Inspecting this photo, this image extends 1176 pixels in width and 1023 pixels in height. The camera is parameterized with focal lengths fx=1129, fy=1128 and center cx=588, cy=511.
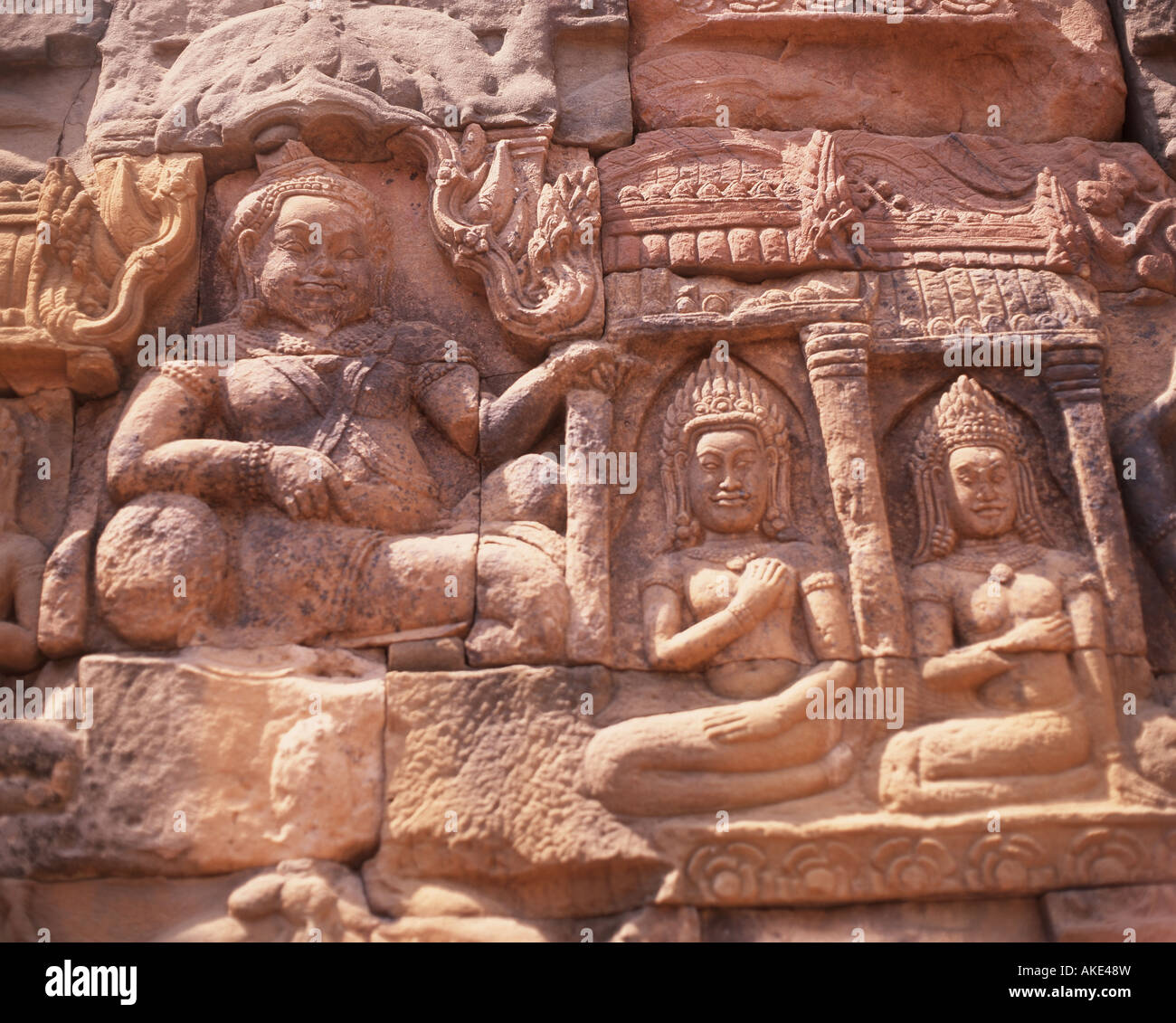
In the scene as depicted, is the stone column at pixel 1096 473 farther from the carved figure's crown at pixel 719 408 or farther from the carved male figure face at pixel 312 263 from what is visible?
the carved male figure face at pixel 312 263

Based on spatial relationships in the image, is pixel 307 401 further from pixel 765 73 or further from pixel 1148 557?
pixel 1148 557

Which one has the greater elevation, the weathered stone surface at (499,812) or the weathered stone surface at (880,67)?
the weathered stone surface at (880,67)

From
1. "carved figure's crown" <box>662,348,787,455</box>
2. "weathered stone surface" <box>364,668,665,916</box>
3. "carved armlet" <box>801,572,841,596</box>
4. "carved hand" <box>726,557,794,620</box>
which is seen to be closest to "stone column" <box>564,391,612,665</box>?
"weathered stone surface" <box>364,668,665,916</box>

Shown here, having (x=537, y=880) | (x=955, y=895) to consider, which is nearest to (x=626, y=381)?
(x=537, y=880)

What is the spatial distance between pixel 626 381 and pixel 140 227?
2300 mm

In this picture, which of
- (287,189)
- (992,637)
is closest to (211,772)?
(287,189)

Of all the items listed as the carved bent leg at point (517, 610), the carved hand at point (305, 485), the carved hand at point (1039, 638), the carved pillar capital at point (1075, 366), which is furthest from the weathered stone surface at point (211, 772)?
the carved pillar capital at point (1075, 366)

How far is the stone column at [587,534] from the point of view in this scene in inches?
171

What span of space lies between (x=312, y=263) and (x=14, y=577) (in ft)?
5.94

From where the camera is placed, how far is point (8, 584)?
4.57 m

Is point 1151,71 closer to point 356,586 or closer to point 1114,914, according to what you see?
point 1114,914

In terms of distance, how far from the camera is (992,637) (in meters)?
4.44

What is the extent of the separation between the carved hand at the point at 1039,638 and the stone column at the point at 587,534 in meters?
1.51

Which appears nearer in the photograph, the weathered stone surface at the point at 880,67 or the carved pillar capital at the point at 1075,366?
the carved pillar capital at the point at 1075,366
